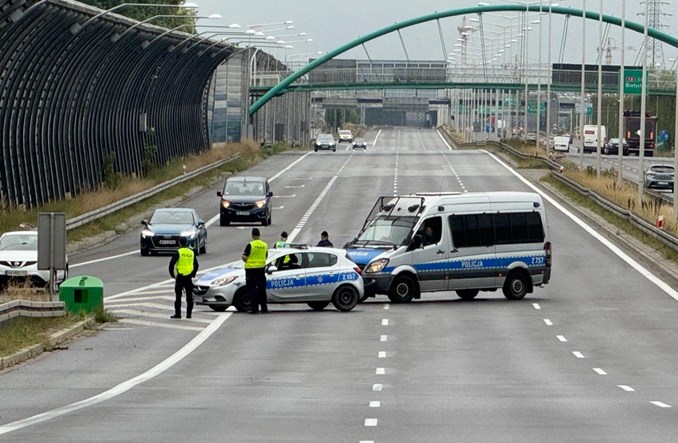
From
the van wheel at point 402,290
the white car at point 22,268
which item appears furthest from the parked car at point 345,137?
the van wheel at point 402,290

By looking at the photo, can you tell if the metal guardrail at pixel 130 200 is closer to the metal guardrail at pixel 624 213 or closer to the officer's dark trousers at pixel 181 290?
the metal guardrail at pixel 624 213

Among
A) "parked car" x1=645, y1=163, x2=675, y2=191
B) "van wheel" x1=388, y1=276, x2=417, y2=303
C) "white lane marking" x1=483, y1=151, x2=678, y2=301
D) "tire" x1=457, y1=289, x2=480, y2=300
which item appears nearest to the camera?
"van wheel" x1=388, y1=276, x2=417, y2=303

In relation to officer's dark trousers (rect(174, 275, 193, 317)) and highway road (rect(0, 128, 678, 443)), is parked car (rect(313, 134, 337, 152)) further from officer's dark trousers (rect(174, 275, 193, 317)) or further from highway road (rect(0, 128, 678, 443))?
officer's dark trousers (rect(174, 275, 193, 317))

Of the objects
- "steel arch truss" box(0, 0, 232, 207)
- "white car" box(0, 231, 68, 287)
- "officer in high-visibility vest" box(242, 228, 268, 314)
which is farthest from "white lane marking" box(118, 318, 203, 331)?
"steel arch truss" box(0, 0, 232, 207)

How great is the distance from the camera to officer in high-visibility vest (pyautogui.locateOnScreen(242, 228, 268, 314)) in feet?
103

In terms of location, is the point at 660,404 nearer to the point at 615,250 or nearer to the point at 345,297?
the point at 345,297

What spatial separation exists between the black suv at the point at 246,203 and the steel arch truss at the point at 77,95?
6391 millimetres

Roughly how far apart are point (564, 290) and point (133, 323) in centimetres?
1246

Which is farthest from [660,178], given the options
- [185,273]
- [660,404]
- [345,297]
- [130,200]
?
[660,404]

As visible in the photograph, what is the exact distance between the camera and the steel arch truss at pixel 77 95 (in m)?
50.8

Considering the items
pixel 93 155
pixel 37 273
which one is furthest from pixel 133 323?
pixel 93 155

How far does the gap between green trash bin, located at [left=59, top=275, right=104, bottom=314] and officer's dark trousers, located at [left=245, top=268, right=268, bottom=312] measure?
331cm

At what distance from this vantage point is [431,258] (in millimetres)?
35625

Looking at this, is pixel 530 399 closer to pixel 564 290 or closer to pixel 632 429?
pixel 632 429
